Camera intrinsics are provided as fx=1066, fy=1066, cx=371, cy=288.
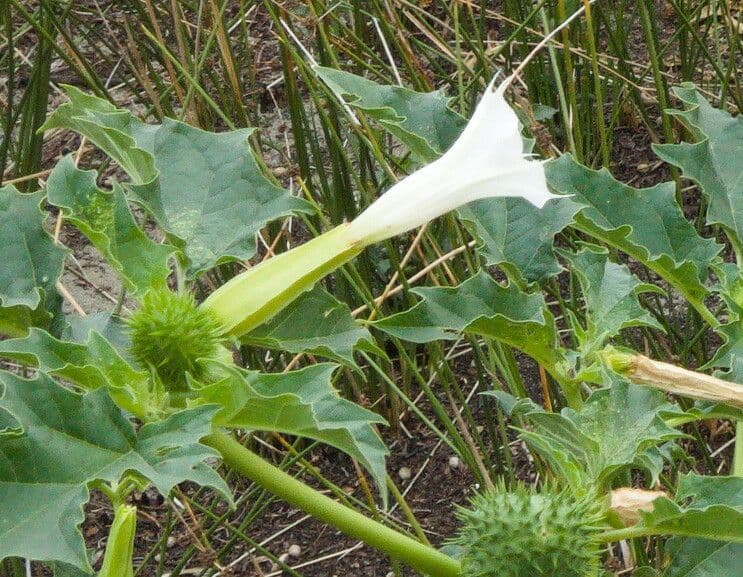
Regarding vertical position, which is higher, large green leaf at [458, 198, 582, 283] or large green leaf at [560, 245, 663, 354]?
large green leaf at [458, 198, 582, 283]

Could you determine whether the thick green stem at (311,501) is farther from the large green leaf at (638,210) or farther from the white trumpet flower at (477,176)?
the large green leaf at (638,210)

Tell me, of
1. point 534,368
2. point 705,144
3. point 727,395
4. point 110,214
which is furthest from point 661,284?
point 110,214

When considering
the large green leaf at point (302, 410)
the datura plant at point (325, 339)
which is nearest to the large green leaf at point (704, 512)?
the datura plant at point (325, 339)

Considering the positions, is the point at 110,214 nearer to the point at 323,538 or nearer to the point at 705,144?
the point at 705,144

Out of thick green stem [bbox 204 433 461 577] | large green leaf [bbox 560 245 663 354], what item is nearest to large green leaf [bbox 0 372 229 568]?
thick green stem [bbox 204 433 461 577]

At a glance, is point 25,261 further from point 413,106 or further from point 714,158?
point 714,158

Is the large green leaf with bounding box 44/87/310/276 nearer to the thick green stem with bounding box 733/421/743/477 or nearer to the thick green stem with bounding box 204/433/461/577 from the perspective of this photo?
the thick green stem with bounding box 204/433/461/577

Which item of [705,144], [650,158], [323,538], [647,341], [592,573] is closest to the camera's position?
[592,573]
